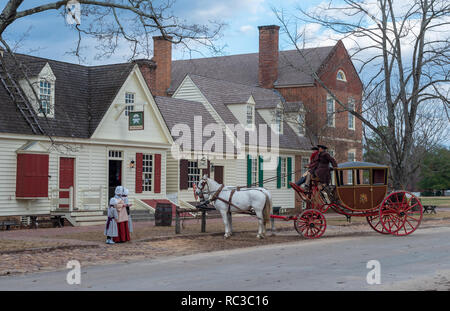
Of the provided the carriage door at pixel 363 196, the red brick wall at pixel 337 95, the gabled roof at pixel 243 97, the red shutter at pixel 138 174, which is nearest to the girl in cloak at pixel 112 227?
the carriage door at pixel 363 196

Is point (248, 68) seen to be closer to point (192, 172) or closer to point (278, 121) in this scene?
point (278, 121)

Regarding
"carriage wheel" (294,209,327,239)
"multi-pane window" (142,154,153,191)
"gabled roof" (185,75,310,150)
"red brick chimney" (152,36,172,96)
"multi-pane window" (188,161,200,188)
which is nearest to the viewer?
"carriage wheel" (294,209,327,239)

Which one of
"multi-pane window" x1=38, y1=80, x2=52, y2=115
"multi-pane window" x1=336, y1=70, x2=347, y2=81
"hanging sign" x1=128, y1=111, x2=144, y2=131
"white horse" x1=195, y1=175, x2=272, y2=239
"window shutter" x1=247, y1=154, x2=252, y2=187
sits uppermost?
"multi-pane window" x1=336, y1=70, x2=347, y2=81

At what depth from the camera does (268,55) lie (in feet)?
137

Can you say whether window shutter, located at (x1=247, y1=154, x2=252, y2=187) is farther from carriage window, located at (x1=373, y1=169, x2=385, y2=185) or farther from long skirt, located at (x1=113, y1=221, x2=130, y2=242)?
long skirt, located at (x1=113, y1=221, x2=130, y2=242)

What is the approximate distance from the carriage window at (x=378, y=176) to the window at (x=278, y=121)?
17258mm

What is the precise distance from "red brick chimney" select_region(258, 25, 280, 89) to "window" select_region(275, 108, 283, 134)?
391cm

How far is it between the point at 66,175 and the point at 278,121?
1592 centimetres

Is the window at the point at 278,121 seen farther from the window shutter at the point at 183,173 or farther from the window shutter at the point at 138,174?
the window shutter at the point at 138,174

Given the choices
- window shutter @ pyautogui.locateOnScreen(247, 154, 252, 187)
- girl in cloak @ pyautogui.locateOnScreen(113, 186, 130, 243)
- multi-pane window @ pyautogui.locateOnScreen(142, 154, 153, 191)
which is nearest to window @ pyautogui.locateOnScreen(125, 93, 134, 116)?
multi-pane window @ pyautogui.locateOnScreen(142, 154, 153, 191)

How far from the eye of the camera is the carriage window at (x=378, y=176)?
20391 mm

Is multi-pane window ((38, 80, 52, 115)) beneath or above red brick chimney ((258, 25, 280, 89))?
beneath

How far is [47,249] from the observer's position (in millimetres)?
16234

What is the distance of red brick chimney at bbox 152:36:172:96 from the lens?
4122 centimetres
